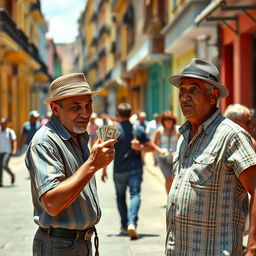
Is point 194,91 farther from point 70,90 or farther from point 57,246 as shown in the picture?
point 57,246

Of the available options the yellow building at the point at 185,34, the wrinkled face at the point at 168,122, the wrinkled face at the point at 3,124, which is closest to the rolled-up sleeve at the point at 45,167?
the wrinkled face at the point at 168,122

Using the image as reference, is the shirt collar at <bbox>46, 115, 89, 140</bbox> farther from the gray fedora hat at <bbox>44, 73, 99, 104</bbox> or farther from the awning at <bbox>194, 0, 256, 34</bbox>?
the awning at <bbox>194, 0, 256, 34</bbox>

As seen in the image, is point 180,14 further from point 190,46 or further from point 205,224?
point 205,224

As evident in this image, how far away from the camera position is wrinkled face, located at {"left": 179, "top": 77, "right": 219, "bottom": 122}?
4.06 metres

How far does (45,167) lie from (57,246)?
0.49 metres

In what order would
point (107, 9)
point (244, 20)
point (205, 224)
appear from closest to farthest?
point (205, 224)
point (244, 20)
point (107, 9)

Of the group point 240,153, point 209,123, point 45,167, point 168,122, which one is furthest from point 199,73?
point 168,122

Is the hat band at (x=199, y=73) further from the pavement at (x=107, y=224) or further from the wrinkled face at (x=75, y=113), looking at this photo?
the pavement at (x=107, y=224)

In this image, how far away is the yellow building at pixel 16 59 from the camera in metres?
29.7

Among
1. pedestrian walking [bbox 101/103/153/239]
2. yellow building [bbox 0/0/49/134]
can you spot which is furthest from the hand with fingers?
yellow building [bbox 0/0/49/134]

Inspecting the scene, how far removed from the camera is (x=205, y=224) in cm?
388

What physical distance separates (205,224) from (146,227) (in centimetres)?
603

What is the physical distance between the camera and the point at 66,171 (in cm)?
381

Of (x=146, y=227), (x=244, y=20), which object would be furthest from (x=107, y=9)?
(x=146, y=227)
